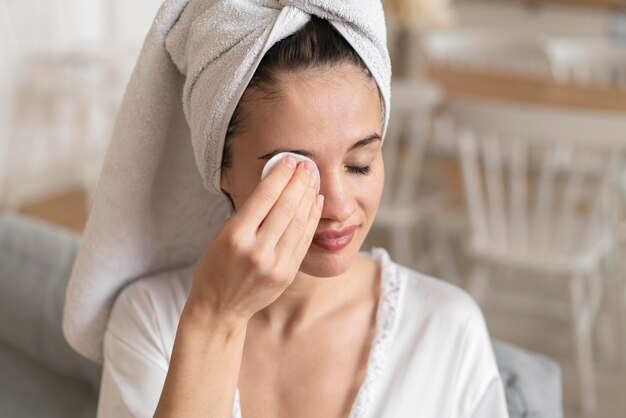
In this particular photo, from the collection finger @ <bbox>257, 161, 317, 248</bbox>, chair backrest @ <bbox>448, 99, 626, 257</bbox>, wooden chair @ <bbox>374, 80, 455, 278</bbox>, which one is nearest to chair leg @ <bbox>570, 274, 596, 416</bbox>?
chair backrest @ <bbox>448, 99, 626, 257</bbox>

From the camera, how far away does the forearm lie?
88cm

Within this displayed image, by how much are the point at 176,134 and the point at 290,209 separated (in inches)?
13.2

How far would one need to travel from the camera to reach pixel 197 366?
0.88 meters

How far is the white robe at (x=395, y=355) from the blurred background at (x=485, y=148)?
4.28 feet

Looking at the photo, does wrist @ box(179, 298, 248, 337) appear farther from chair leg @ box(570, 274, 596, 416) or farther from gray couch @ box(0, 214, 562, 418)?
chair leg @ box(570, 274, 596, 416)

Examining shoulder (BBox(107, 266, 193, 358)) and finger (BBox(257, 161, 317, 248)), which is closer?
finger (BBox(257, 161, 317, 248))

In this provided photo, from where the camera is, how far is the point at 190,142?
114 centimetres

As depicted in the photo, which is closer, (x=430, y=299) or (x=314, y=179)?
(x=314, y=179)

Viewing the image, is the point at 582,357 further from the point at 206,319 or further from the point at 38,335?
the point at 206,319

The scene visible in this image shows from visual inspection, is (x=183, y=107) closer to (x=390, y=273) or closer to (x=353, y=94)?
(x=353, y=94)

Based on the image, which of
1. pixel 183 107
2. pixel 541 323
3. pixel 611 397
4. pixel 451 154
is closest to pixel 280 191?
pixel 183 107

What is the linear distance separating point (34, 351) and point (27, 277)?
14 centimetres

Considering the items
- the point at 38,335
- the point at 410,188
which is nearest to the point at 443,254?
the point at 410,188

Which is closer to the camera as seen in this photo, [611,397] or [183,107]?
[183,107]
